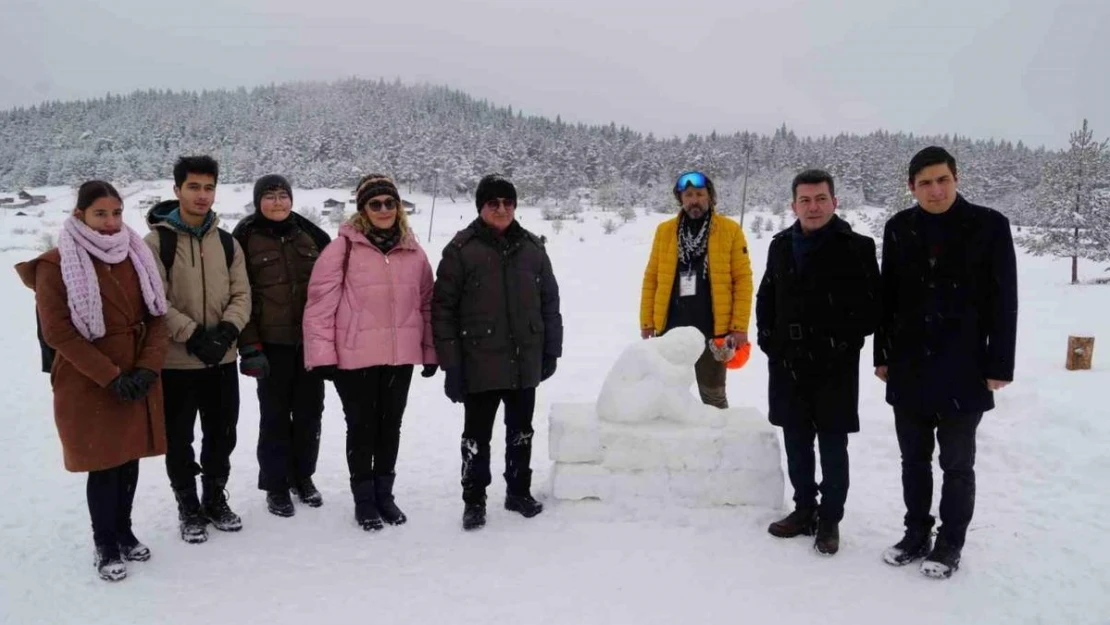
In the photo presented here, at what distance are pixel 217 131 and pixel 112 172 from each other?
18.6 metres

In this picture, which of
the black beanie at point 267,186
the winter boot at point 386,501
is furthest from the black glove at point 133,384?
the winter boot at point 386,501

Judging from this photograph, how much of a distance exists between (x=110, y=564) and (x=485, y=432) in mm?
2060

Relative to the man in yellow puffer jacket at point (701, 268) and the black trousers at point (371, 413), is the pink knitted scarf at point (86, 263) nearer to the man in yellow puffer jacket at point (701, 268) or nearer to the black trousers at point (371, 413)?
the black trousers at point (371, 413)

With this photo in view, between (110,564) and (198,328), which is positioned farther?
(198,328)

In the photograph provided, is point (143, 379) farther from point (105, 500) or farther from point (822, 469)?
point (822, 469)

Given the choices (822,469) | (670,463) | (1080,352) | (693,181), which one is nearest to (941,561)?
(822,469)

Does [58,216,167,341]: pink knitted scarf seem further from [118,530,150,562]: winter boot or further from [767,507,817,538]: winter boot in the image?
[767,507,817,538]: winter boot

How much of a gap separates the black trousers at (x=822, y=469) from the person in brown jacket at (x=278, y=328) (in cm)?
295

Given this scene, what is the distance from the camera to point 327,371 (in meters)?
3.97

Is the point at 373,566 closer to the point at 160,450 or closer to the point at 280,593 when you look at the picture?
the point at 280,593

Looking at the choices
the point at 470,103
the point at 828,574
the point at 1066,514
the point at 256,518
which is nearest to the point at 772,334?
the point at 828,574

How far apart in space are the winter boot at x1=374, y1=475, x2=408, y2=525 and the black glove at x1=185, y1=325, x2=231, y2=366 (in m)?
1.22

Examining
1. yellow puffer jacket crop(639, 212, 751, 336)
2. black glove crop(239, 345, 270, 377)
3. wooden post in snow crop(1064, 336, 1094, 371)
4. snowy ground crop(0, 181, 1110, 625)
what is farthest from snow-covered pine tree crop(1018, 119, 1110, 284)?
black glove crop(239, 345, 270, 377)

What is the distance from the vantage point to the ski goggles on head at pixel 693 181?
4191mm
